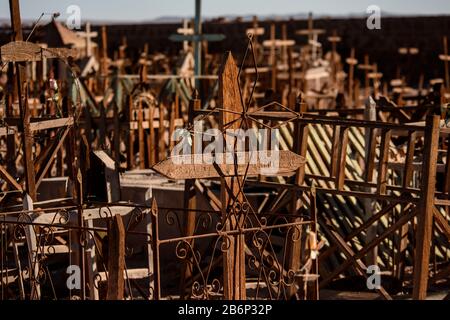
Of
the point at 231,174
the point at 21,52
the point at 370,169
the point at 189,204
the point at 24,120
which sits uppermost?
the point at 21,52

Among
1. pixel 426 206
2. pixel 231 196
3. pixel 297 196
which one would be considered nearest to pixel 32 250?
pixel 231 196

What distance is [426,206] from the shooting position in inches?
337

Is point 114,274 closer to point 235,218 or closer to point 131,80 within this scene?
point 235,218

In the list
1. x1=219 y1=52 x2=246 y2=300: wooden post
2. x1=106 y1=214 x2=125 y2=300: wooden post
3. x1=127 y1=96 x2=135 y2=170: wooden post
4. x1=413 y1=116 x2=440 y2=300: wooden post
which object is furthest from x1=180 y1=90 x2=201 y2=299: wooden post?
x1=127 y1=96 x2=135 y2=170: wooden post

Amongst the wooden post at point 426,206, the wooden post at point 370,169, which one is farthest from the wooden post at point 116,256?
the wooden post at point 370,169

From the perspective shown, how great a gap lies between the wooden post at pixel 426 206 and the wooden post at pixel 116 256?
2894 mm

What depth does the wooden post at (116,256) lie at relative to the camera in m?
6.76

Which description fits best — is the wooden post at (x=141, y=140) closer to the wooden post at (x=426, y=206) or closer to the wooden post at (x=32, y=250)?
the wooden post at (x=32, y=250)

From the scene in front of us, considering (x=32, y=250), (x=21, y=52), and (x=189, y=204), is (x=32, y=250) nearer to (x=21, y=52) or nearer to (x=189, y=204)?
(x=21, y=52)

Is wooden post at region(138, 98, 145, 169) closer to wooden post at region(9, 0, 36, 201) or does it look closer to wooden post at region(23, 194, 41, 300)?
wooden post at region(9, 0, 36, 201)

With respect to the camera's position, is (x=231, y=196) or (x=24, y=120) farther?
(x=24, y=120)

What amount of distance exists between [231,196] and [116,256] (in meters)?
1.07

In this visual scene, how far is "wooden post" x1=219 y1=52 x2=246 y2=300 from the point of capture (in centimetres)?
730

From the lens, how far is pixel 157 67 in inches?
1067
